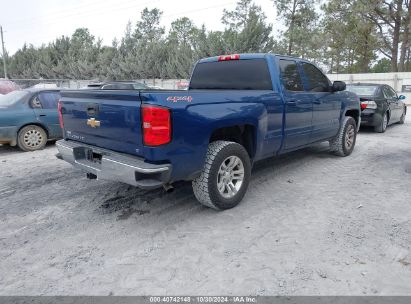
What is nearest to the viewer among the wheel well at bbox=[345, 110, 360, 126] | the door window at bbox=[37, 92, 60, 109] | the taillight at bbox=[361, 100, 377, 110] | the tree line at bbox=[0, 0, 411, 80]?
the wheel well at bbox=[345, 110, 360, 126]

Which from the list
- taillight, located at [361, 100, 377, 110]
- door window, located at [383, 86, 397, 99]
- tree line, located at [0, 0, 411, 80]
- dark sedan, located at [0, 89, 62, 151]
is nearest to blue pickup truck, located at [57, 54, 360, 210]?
dark sedan, located at [0, 89, 62, 151]

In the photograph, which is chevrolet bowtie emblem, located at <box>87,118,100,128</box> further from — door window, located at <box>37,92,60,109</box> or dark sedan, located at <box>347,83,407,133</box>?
dark sedan, located at <box>347,83,407,133</box>

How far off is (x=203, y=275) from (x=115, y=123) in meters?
1.78

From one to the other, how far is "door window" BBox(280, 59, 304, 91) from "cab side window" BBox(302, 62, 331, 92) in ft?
0.94

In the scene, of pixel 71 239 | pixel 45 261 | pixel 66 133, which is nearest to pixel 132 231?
pixel 71 239

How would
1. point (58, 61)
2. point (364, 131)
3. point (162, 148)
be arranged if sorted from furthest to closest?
point (58, 61) < point (364, 131) < point (162, 148)

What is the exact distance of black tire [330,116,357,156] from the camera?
6645 millimetres

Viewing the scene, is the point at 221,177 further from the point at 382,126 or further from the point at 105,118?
the point at 382,126

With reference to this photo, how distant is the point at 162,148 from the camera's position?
3271 mm

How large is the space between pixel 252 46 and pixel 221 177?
27326 millimetres

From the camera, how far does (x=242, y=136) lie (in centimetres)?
446

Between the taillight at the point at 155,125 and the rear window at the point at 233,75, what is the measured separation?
206cm

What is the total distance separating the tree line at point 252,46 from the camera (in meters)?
28.7

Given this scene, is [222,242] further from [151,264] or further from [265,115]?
[265,115]
